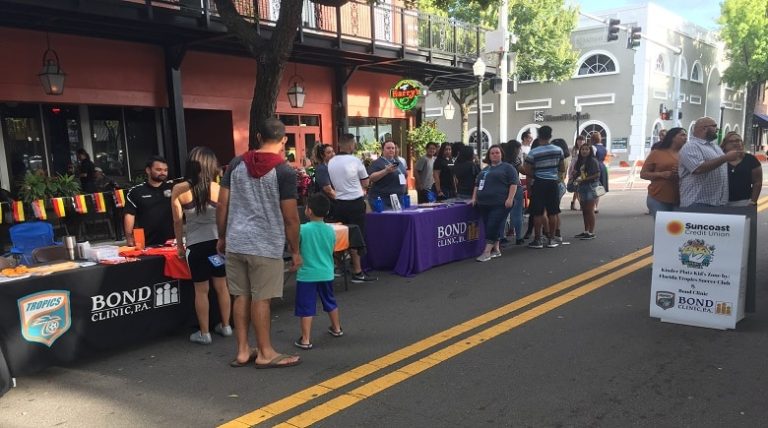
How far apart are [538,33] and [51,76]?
71.1ft

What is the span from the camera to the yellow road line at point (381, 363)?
340 cm

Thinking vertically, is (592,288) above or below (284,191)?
below

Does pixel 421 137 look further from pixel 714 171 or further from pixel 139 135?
pixel 714 171

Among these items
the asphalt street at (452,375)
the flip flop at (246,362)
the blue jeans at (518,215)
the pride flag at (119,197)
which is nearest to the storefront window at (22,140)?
the pride flag at (119,197)

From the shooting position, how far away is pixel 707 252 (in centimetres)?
467

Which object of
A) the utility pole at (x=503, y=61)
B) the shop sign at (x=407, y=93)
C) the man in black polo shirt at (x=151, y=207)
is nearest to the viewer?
the man in black polo shirt at (x=151, y=207)

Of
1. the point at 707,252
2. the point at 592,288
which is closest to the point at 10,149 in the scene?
the point at 592,288

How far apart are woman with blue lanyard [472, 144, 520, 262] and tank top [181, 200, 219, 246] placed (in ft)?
14.0

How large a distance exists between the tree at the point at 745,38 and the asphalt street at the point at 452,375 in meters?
35.6

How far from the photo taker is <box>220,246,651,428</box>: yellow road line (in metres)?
3.40

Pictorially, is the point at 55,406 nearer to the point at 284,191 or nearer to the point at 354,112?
the point at 284,191

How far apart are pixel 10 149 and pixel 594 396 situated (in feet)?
35.3

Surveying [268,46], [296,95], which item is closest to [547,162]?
[268,46]

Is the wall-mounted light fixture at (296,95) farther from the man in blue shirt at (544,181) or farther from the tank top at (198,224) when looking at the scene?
the tank top at (198,224)
